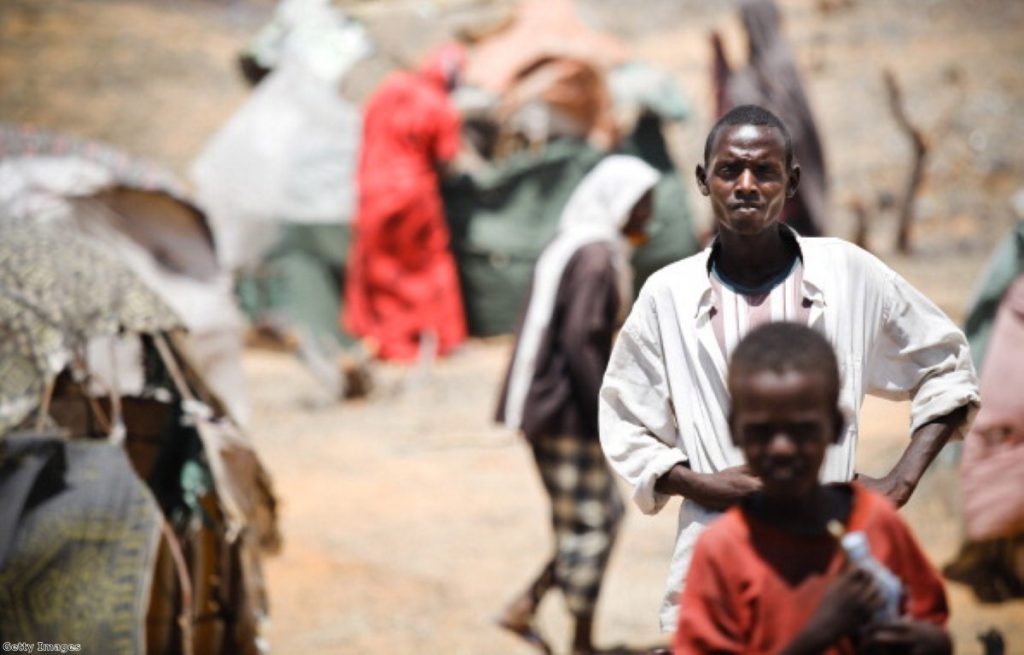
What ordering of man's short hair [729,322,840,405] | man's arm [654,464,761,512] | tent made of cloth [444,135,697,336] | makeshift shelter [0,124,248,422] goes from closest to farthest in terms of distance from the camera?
man's short hair [729,322,840,405], man's arm [654,464,761,512], makeshift shelter [0,124,248,422], tent made of cloth [444,135,697,336]

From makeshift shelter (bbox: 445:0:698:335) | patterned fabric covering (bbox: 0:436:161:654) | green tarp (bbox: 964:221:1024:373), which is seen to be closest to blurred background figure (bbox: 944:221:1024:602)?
green tarp (bbox: 964:221:1024:373)

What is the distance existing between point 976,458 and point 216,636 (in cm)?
310

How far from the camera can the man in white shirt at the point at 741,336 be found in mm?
2402

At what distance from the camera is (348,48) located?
12.2 m

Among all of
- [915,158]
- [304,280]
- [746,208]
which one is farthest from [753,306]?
[915,158]

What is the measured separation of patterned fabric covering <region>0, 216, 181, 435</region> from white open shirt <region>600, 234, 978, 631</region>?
2.17m

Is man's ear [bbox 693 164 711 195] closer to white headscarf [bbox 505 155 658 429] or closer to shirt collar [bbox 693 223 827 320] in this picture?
shirt collar [bbox 693 223 827 320]

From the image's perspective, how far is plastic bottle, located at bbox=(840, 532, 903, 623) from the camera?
1.84m

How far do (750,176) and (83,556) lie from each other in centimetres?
248

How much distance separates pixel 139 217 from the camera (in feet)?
21.8

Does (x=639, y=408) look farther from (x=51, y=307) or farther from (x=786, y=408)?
(x=51, y=307)

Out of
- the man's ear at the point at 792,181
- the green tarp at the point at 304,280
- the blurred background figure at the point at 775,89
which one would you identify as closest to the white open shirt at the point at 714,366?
the man's ear at the point at 792,181

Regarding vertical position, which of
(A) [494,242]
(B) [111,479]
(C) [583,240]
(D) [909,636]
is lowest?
(A) [494,242]

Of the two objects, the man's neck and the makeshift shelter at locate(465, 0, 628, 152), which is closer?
the man's neck
